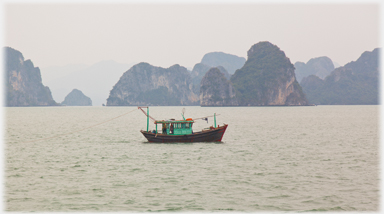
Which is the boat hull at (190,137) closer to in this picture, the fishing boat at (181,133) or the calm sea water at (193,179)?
the fishing boat at (181,133)

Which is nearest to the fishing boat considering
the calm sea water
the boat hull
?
the boat hull

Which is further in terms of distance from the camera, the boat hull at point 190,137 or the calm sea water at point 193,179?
the boat hull at point 190,137

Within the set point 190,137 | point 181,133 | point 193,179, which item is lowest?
point 193,179

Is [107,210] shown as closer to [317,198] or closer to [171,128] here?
[317,198]

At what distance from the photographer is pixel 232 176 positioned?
2378cm

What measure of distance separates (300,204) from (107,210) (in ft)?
31.4

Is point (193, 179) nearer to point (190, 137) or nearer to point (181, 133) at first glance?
point (181, 133)

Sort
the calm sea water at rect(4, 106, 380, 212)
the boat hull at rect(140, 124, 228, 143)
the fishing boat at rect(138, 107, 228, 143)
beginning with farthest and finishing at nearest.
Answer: the boat hull at rect(140, 124, 228, 143) < the fishing boat at rect(138, 107, 228, 143) < the calm sea water at rect(4, 106, 380, 212)

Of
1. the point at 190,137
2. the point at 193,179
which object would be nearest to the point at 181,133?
the point at 190,137

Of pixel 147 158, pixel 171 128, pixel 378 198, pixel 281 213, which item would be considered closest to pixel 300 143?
pixel 171 128

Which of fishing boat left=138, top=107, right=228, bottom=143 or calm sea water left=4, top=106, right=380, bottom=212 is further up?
fishing boat left=138, top=107, right=228, bottom=143

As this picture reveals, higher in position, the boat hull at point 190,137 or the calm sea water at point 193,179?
the boat hull at point 190,137

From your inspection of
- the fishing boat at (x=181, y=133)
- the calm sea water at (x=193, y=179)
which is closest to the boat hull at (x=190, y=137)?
the fishing boat at (x=181, y=133)

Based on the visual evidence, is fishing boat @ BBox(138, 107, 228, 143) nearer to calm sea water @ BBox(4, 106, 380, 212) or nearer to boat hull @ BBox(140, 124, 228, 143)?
boat hull @ BBox(140, 124, 228, 143)
